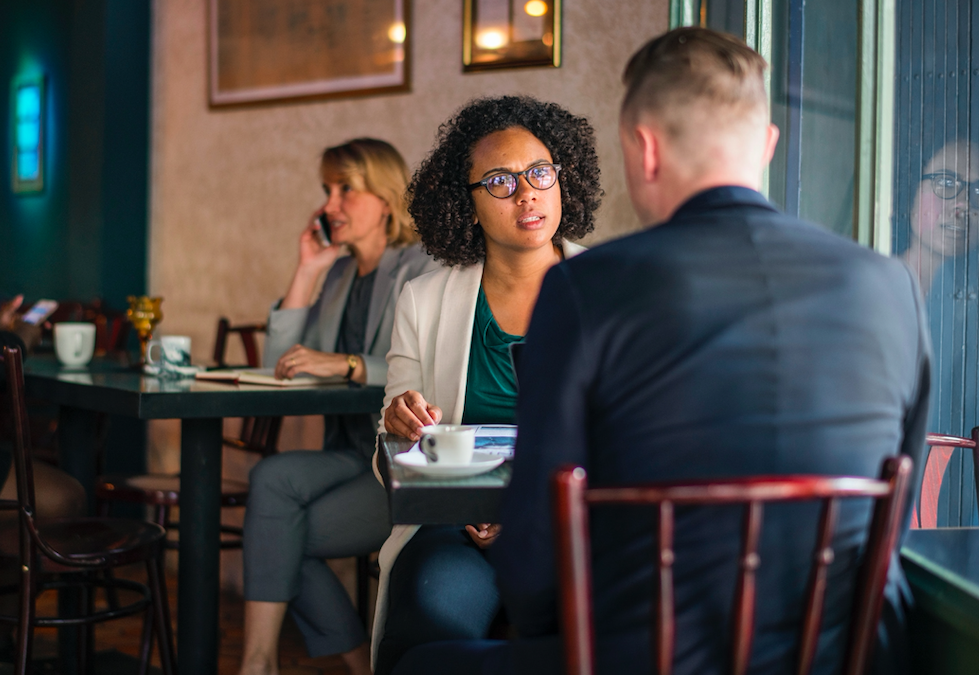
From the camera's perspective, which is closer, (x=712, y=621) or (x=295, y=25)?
(x=712, y=621)

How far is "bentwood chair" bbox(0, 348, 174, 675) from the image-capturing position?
1979 mm

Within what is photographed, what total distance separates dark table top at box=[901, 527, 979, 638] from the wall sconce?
15.6 ft

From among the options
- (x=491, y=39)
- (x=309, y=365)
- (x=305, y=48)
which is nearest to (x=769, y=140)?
(x=309, y=365)

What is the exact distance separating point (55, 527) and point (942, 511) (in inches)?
76.5

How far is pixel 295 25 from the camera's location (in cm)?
360

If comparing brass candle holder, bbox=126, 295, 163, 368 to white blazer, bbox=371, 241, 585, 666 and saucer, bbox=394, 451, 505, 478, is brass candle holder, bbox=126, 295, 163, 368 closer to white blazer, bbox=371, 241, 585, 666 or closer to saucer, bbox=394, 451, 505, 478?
white blazer, bbox=371, 241, 585, 666

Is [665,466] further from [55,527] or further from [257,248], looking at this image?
[257,248]

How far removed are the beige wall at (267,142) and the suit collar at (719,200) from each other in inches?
73.3

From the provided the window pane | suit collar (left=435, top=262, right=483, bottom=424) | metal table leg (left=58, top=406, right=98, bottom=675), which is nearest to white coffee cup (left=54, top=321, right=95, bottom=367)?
metal table leg (left=58, top=406, right=98, bottom=675)

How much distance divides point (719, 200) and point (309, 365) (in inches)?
60.6

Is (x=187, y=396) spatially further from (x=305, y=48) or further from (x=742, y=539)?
(x=305, y=48)

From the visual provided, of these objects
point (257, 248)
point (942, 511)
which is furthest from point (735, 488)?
point (257, 248)

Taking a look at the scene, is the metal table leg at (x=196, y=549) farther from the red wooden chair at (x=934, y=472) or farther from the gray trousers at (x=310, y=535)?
the red wooden chair at (x=934, y=472)

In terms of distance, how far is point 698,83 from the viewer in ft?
3.05
